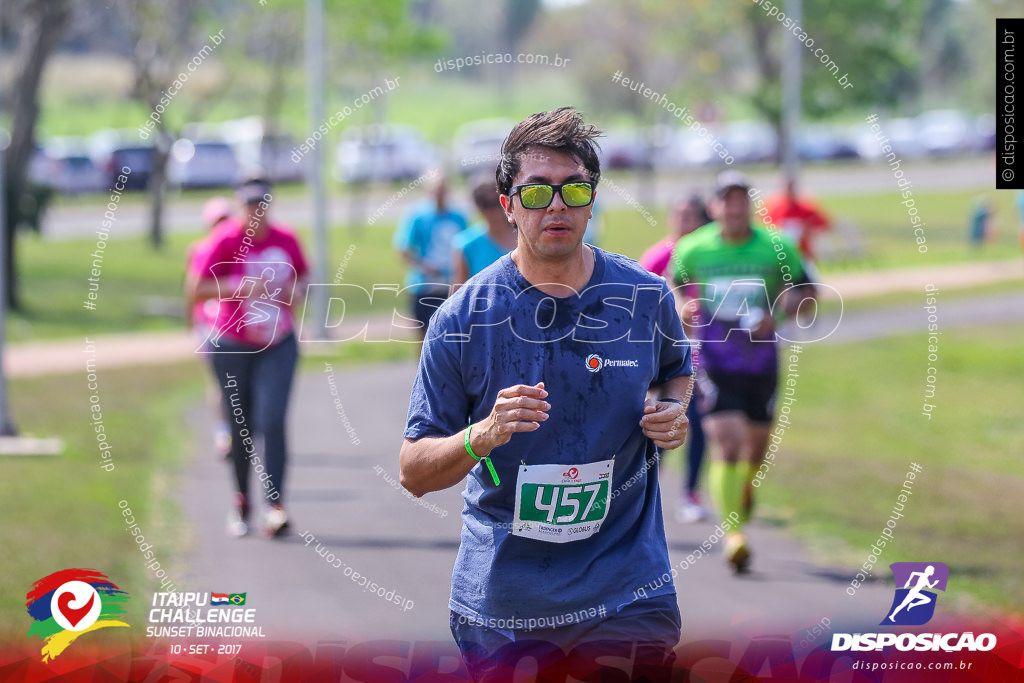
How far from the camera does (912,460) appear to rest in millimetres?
10289

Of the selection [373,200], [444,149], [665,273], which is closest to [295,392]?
[665,273]

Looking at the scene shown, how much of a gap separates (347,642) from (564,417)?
2.83 meters

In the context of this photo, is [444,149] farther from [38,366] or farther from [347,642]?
[347,642]

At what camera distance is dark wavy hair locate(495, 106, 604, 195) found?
356 cm

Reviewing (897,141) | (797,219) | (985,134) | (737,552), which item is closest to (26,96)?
(797,219)

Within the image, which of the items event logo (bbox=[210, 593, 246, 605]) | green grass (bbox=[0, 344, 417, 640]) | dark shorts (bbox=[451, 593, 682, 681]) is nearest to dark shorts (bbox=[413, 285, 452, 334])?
green grass (bbox=[0, 344, 417, 640])

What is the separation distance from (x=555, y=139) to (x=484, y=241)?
4.61m

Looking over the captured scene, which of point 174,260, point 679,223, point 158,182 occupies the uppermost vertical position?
point 158,182

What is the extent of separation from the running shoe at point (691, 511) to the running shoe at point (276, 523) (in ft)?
8.15

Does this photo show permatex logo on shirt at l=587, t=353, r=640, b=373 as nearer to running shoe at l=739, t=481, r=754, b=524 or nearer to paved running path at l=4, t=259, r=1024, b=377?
running shoe at l=739, t=481, r=754, b=524

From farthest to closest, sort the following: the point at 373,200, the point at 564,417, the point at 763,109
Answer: the point at 373,200 < the point at 763,109 < the point at 564,417

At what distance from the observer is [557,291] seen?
3531 millimetres

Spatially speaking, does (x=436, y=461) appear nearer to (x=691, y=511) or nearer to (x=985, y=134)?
(x=691, y=511)

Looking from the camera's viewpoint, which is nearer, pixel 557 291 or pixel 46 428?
pixel 557 291
